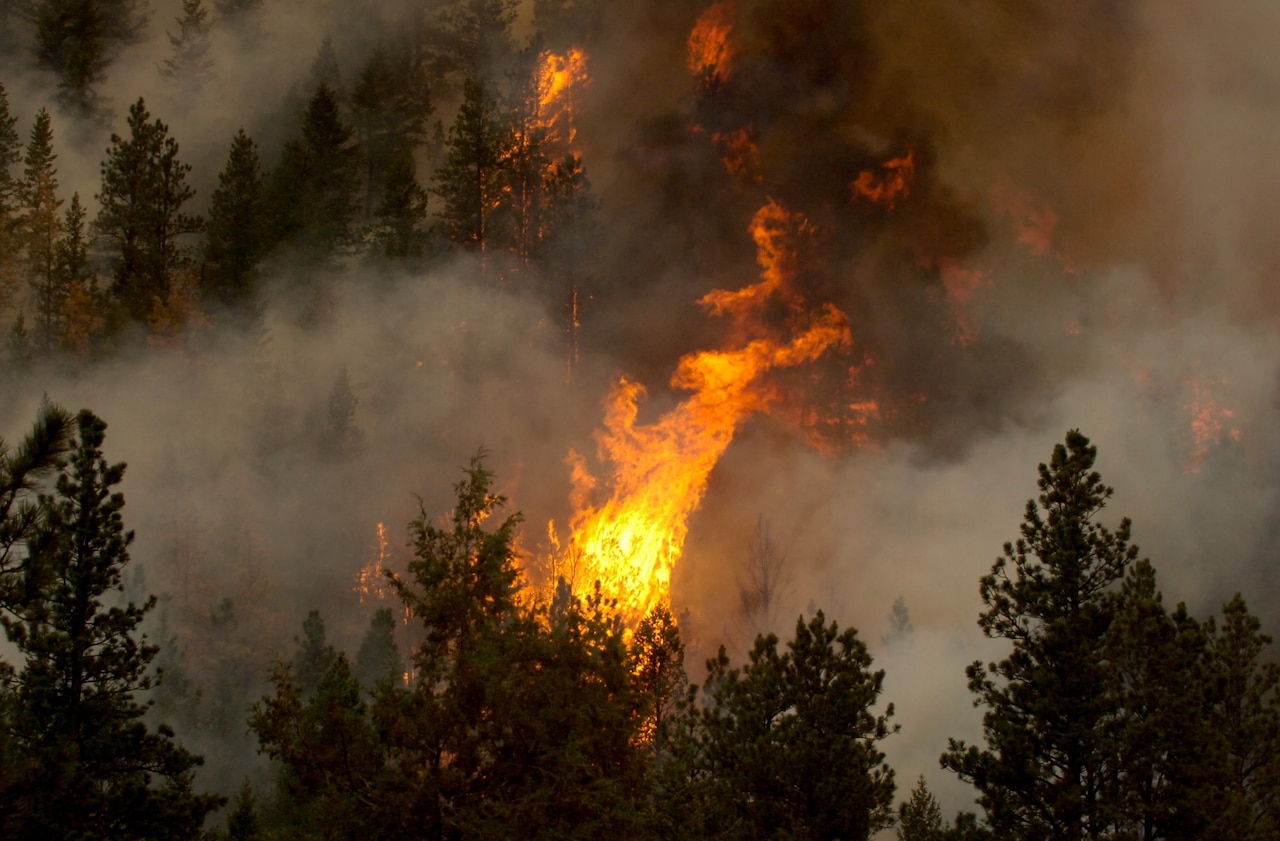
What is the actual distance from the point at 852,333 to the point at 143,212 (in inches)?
1252

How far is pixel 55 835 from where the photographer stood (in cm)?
1753

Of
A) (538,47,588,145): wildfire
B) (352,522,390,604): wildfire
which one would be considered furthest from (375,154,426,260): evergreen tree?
(352,522,390,604): wildfire

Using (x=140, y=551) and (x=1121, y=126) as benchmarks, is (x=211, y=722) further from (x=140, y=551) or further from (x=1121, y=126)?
(x=1121, y=126)

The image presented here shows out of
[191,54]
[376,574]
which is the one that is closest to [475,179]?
[376,574]

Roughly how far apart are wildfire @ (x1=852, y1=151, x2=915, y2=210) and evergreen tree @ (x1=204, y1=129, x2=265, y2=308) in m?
27.3

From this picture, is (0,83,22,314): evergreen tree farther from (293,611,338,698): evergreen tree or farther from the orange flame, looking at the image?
the orange flame

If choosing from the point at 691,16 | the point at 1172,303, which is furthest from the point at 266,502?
the point at 1172,303

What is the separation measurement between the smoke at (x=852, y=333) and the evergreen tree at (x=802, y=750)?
74.7ft

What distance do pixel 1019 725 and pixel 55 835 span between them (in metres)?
17.6

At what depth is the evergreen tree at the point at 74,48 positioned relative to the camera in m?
59.8

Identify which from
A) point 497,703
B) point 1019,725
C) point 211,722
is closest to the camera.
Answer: point 497,703

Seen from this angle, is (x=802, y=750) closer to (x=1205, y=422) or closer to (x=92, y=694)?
(x=92, y=694)

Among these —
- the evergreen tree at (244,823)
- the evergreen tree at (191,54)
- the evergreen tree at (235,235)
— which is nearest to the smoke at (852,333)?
the evergreen tree at (235,235)

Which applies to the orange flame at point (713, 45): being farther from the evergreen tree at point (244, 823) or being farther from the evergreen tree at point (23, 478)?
the evergreen tree at point (23, 478)
